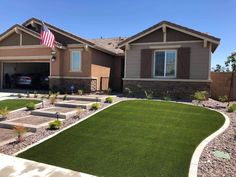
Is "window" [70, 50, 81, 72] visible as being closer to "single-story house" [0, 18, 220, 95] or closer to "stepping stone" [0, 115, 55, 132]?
"single-story house" [0, 18, 220, 95]

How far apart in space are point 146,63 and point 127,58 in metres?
1.39

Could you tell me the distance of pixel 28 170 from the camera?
15.2 ft

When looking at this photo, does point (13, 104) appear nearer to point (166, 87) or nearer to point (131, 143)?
point (131, 143)

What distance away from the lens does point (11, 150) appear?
5.76 metres

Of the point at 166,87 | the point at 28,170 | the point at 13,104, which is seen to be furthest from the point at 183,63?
the point at 28,170

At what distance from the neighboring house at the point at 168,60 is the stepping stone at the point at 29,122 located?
287 inches

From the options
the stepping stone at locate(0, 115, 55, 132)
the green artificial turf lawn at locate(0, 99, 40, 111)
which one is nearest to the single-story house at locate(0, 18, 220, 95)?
the green artificial turf lawn at locate(0, 99, 40, 111)

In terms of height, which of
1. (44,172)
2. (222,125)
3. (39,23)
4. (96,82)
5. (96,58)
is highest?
(39,23)

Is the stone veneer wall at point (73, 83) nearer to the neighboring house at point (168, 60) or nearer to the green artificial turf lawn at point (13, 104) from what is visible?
the neighboring house at point (168, 60)

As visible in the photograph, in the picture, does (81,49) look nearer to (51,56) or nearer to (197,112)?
(51,56)

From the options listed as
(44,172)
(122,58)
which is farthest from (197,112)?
(122,58)

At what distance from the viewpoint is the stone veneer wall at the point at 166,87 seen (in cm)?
1300

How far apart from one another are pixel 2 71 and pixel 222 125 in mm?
17899

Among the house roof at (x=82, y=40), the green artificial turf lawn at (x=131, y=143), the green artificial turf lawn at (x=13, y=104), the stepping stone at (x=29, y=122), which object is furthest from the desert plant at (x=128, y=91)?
the stepping stone at (x=29, y=122)
